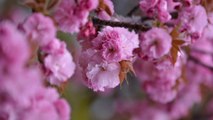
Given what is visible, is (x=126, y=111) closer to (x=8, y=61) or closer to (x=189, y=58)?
(x=189, y=58)

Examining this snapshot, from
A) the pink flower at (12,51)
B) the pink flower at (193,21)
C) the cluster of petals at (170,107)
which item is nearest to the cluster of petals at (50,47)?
the pink flower at (12,51)

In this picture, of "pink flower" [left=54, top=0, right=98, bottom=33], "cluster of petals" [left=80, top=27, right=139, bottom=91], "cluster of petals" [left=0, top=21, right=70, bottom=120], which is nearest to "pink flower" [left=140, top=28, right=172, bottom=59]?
"cluster of petals" [left=80, top=27, right=139, bottom=91]

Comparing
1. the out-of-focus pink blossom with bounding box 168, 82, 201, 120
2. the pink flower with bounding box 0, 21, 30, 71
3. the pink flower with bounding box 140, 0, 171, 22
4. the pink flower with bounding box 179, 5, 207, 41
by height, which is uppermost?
the pink flower with bounding box 0, 21, 30, 71

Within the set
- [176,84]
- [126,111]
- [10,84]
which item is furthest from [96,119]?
[10,84]

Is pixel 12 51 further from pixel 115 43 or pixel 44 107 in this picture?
pixel 115 43

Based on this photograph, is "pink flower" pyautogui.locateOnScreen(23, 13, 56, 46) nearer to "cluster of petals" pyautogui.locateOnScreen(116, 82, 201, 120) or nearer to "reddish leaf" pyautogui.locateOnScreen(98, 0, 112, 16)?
"reddish leaf" pyautogui.locateOnScreen(98, 0, 112, 16)

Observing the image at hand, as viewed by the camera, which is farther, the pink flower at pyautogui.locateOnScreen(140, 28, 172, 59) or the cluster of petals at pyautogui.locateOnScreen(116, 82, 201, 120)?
the cluster of petals at pyautogui.locateOnScreen(116, 82, 201, 120)

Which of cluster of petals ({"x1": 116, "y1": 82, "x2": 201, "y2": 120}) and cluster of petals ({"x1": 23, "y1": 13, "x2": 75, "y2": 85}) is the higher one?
cluster of petals ({"x1": 23, "y1": 13, "x2": 75, "y2": 85})
